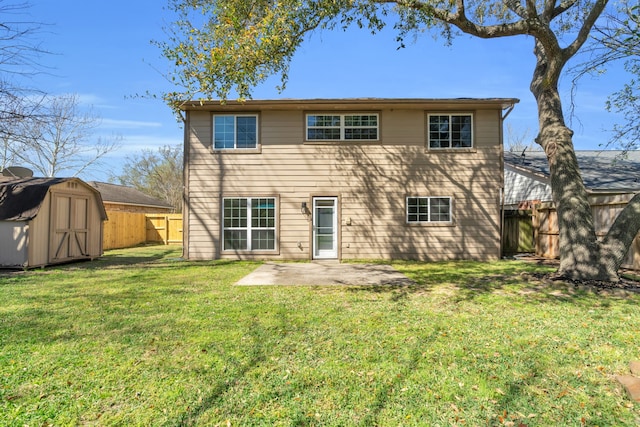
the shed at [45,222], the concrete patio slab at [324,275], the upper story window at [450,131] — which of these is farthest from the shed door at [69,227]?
the upper story window at [450,131]

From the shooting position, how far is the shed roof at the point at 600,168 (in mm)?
13234

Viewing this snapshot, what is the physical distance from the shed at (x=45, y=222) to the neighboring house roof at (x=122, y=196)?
11510mm

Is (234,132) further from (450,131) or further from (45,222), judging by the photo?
(450,131)

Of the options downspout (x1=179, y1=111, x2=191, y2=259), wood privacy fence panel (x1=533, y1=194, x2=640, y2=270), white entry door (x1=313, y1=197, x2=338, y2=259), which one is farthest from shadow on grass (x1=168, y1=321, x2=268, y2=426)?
wood privacy fence panel (x1=533, y1=194, x2=640, y2=270)

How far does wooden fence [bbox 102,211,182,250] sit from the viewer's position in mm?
15836

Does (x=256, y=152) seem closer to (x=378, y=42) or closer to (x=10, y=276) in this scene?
(x=378, y=42)

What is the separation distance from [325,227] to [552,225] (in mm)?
7819

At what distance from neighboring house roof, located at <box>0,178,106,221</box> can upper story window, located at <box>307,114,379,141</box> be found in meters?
7.79

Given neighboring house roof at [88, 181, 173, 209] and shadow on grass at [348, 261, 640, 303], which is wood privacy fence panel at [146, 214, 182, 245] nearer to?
neighboring house roof at [88, 181, 173, 209]

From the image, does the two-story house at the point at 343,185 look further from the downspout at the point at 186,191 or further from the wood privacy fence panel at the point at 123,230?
the wood privacy fence panel at the point at 123,230

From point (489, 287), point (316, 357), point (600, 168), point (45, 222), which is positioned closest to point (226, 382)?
point (316, 357)

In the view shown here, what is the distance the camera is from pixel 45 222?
9.48m

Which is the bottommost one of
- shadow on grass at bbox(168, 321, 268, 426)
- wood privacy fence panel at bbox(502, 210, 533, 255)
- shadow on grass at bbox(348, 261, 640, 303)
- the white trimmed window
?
shadow on grass at bbox(168, 321, 268, 426)

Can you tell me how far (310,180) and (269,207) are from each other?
1653 millimetres
